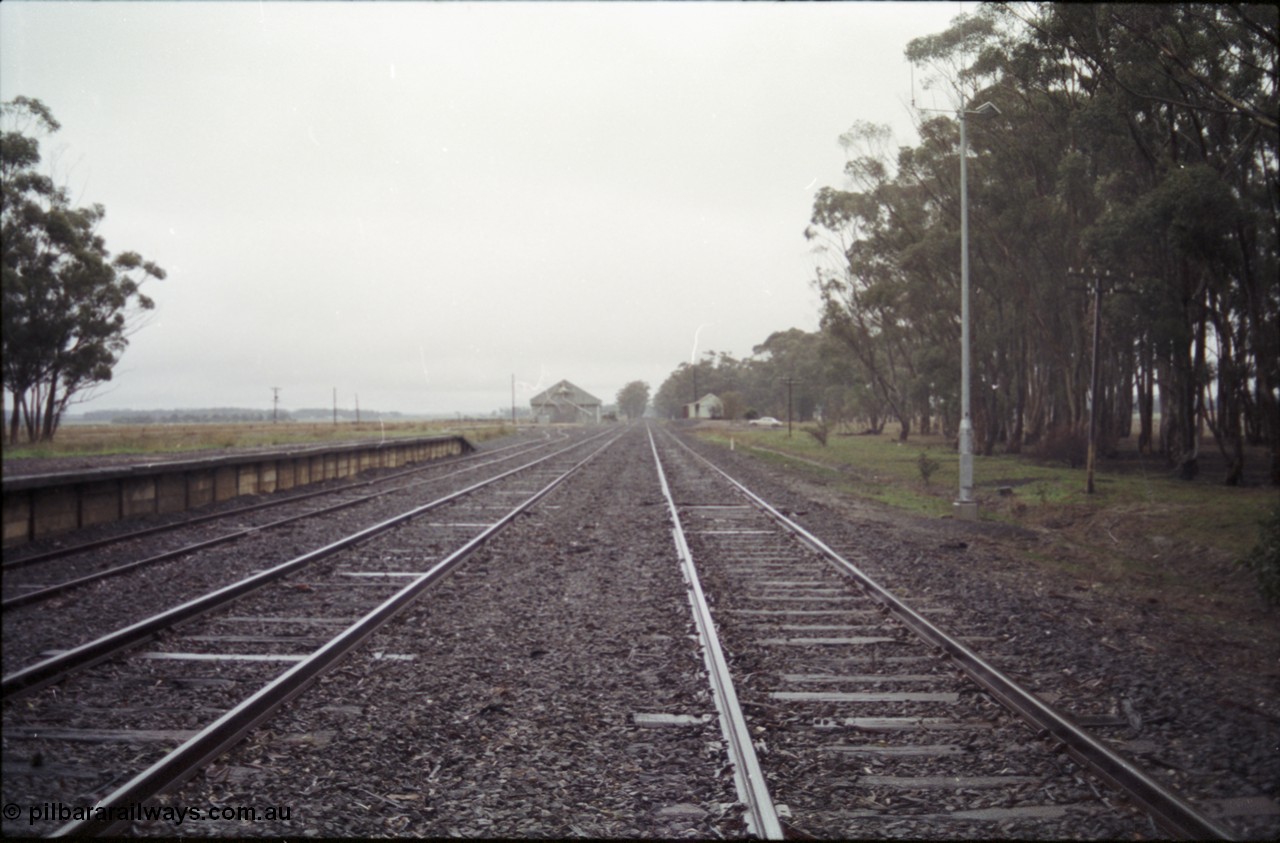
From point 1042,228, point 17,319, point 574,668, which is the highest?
point 1042,228

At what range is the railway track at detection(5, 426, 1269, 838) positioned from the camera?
343 centimetres

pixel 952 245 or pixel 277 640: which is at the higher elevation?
pixel 952 245

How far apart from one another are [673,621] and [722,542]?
4.60m

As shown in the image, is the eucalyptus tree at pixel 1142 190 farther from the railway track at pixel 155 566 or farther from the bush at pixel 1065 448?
the railway track at pixel 155 566

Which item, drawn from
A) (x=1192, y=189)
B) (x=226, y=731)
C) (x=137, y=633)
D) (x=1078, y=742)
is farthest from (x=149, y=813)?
(x=1192, y=189)

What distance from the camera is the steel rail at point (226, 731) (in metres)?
3.07

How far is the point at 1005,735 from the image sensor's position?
4.31 m

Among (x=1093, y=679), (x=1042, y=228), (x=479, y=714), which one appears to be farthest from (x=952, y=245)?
(x=479, y=714)

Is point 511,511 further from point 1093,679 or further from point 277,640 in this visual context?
point 1093,679

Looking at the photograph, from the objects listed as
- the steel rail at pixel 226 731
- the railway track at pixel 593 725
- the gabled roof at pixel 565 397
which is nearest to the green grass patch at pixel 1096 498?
the railway track at pixel 593 725

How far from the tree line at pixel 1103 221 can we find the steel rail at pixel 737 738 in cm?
518

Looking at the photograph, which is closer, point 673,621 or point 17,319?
point 17,319

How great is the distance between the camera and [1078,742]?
159 inches

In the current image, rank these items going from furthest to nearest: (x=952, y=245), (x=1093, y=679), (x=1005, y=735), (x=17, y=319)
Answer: (x=952, y=245) → (x=1093, y=679) → (x=1005, y=735) → (x=17, y=319)
